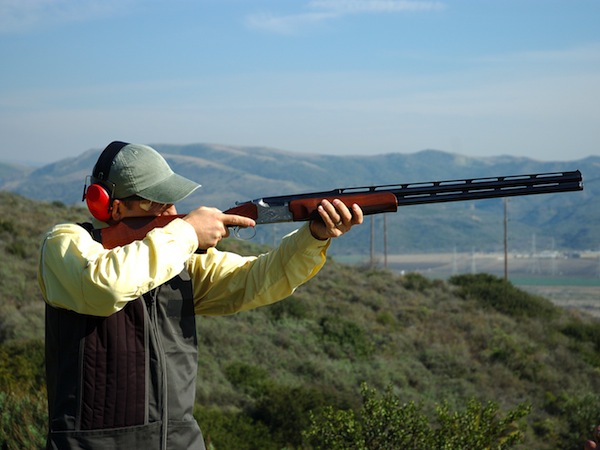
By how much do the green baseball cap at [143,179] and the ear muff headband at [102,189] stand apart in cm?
2

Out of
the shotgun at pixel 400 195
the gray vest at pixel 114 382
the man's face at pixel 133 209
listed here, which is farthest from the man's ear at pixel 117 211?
the shotgun at pixel 400 195

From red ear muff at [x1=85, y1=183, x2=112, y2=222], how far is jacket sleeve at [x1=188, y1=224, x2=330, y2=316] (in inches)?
20.5

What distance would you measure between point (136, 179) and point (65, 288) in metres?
0.55

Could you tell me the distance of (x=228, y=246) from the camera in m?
31.4

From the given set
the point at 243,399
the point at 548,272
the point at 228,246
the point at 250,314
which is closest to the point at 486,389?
the point at 250,314

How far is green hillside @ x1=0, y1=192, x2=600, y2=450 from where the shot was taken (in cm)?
852

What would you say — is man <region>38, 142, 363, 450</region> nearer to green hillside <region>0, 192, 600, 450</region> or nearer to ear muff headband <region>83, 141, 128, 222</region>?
ear muff headband <region>83, 141, 128, 222</region>

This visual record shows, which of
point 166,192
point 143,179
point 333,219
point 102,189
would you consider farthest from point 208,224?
point 333,219

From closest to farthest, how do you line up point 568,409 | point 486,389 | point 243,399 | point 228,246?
1. point 243,399
2. point 568,409
3. point 486,389
4. point 228,246

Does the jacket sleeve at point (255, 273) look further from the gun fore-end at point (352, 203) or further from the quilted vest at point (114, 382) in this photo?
the quilted vest at point (114, 382)

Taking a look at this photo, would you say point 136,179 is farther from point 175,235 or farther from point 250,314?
point 250,314

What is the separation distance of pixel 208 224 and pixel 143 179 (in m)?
0.32

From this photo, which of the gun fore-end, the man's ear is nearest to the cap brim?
the man's ear

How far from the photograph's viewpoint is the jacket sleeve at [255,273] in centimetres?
374
